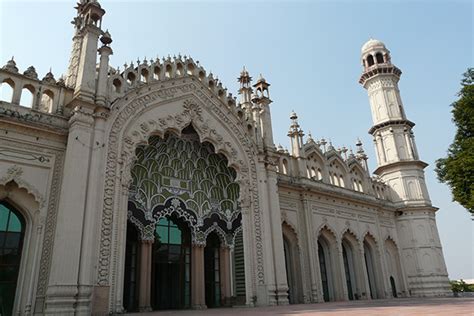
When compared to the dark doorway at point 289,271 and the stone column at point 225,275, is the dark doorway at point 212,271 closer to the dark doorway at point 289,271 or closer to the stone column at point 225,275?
the stone column at point 225,275

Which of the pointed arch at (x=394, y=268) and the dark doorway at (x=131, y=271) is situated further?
the pointed arch at (x=394, y=268)

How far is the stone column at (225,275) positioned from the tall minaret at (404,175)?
1430 cm

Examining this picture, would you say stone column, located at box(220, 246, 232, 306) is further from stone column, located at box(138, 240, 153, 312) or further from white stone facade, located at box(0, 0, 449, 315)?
stone column, located at box(138, 240, 153, 312)

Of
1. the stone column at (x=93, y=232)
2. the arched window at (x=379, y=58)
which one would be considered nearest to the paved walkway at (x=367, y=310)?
the stone column at (x=93, y=232)

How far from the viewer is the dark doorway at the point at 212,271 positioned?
56.9ft

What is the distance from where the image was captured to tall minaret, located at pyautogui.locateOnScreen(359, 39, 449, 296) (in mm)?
25422

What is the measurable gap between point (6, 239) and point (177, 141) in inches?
305

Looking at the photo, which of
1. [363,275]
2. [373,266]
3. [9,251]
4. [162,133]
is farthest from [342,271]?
[9,251]

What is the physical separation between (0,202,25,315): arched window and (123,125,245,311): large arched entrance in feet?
13.0

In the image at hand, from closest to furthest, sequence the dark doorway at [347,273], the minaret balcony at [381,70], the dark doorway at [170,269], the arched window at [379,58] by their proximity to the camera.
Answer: the dark doorway at [170,269] < the dark doorway at [347,273] < the minaret balcony at [381,70] < the arched window at [379,58]

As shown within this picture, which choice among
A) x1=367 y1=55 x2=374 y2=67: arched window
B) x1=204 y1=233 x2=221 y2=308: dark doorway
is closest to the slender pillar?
x1=204 y1=233 x2=221 y2=308: dark doorway

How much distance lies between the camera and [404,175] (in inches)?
1080

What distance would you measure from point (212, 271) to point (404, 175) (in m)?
16.6

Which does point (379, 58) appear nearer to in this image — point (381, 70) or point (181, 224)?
point (381, 70)
